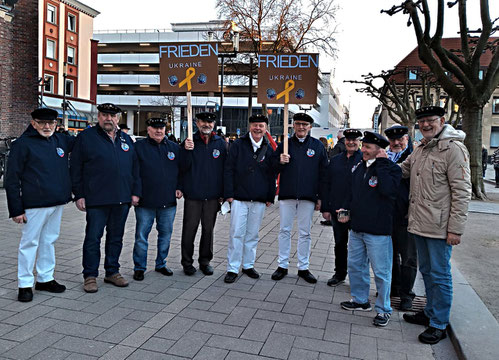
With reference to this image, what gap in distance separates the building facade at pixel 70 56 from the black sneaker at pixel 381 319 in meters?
40.0

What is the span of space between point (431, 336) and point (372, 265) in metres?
0.89

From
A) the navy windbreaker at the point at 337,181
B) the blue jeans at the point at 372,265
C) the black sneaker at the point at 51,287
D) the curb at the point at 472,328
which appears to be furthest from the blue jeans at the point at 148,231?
the curb at the point at 472,328

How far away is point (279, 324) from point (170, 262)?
2.65m

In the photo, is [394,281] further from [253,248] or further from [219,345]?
[219,345]

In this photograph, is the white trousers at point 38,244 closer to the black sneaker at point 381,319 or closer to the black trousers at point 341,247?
the black trousers at point 341,247

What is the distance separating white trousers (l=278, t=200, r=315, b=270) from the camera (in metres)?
5.84

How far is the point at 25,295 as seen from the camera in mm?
4688

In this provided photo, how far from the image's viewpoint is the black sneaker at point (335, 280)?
5.62 meters

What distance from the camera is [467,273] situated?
6.34 meters

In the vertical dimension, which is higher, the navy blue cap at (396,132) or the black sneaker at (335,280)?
the navy blue cap at (396,132)

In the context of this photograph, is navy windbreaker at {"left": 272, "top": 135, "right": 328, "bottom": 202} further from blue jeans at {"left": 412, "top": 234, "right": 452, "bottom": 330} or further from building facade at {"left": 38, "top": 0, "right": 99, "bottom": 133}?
building facade at {"left": 38, "top": 0, "right": 99, "bottom": 133}

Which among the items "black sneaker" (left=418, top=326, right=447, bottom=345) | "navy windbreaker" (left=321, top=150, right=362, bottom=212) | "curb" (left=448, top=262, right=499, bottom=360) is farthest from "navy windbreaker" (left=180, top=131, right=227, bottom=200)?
"curb" (left=448, top=262, right=499, bottom=360)

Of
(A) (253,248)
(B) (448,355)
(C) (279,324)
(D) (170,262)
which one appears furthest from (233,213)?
(B) (448,355)

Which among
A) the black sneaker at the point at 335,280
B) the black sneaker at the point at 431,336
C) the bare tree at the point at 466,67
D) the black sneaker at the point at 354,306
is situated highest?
the bare tree at the point at 466,67
